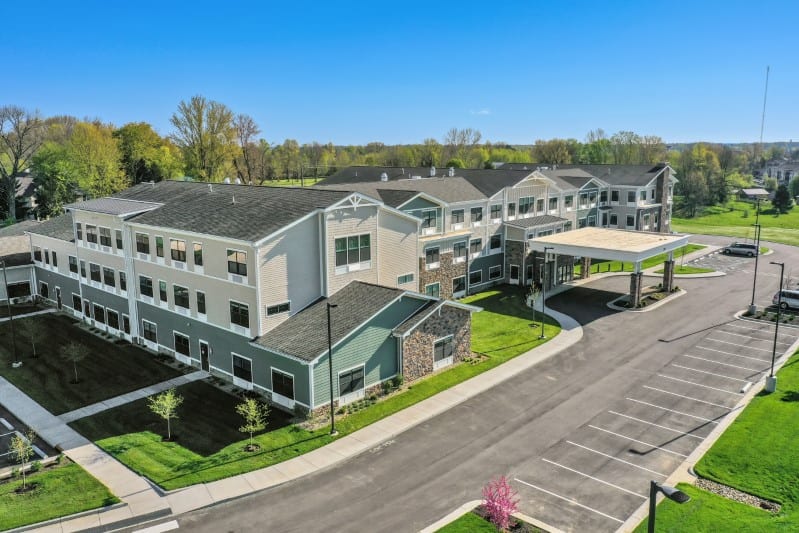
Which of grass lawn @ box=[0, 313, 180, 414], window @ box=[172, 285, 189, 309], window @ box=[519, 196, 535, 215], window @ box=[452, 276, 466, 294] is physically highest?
window @ box=[519, 196, 535, 215]

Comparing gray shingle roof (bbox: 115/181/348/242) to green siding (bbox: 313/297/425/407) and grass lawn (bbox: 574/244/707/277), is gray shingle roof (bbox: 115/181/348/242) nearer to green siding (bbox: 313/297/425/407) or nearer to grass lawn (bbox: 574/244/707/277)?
green siding (bbox: 313/297/425/407)

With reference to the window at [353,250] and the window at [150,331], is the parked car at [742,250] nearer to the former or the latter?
the window at [353,250]

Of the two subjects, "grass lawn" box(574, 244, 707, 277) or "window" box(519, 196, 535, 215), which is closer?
"window" box(519, 196, 535, 215)

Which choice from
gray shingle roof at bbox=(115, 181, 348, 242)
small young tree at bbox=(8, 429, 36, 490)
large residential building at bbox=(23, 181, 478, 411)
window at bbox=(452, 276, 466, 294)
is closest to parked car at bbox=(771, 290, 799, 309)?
window at bbox=(452, 276, 466, 294)

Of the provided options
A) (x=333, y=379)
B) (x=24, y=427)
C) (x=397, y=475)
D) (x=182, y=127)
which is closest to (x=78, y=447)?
(x=24, y=427)

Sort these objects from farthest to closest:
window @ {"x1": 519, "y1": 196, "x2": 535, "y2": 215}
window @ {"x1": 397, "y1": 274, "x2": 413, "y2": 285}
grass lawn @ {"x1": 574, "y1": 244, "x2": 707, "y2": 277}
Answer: grass lawn @ {"x1": 574, "y1": 244, "x2": 707, "y2": 277} < window @ {"x1": 519, "y1": 196, "x2": 535, "y2": 215} < window @ {"x1": 397, "y1": 274, "x2": 413, "y2": 285}

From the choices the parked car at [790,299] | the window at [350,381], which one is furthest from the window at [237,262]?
the parked car at [790,299]

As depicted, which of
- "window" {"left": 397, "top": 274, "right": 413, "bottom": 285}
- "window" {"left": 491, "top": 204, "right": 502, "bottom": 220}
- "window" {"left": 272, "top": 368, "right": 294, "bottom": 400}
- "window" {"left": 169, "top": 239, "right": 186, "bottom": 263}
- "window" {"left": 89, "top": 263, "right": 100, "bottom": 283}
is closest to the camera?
"window" {"left": 272, "top": 368, "right": 294, "bottom": 400}

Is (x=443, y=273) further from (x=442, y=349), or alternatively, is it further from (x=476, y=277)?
(x=442, y=349)
